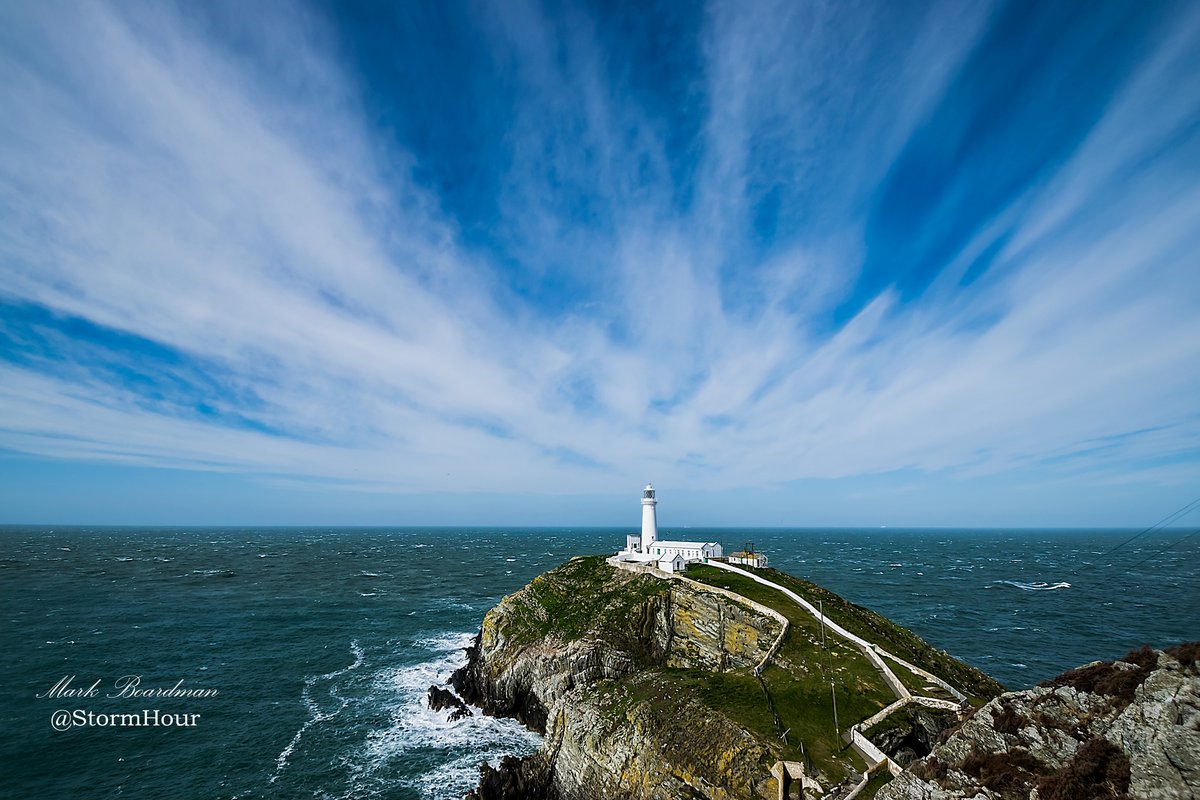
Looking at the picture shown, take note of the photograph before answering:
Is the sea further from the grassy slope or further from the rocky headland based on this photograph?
the grassy slope

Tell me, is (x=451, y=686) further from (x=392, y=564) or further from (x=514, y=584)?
(x=392, y=564)

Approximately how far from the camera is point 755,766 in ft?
84.9

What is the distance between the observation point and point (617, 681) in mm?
37969

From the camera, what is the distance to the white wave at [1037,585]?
343 feet

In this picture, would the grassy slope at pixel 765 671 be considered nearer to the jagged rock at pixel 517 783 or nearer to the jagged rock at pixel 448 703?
the jagged rock at pixel 517 783

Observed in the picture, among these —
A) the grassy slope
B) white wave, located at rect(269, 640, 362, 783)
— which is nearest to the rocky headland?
the grassy slope

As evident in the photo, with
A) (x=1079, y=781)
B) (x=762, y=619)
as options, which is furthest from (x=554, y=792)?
(x=1079, y=781)

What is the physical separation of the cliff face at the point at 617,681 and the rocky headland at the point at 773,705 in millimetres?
118

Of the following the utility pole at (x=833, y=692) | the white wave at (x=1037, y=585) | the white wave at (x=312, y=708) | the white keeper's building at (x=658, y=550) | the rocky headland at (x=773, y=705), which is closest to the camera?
the rocky headland at (x=773, y=705)

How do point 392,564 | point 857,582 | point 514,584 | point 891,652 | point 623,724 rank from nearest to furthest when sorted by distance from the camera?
point 623,724 → point 891,652 → point 514,584 → point 857,582 → point 392,564

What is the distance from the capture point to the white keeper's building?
194ft

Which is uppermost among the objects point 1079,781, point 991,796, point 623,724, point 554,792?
point 1079,781

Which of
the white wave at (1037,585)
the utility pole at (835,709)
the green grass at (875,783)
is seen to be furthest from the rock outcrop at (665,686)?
the white wave at (1037,585)

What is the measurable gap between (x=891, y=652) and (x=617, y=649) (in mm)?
21016
